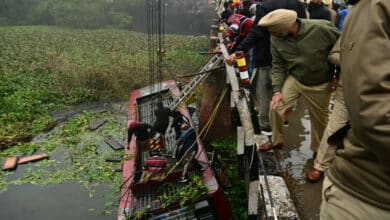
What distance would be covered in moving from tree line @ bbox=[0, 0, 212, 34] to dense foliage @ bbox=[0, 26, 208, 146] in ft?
53.7

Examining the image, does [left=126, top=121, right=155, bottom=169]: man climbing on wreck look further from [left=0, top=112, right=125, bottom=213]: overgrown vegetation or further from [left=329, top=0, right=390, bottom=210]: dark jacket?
[left=329, top=0, right=390, bottom=210]: dark jacket

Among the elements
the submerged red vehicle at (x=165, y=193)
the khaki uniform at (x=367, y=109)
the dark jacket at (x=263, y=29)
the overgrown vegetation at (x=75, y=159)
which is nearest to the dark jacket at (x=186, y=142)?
the submerged red vehicle at (x=165, y=193)

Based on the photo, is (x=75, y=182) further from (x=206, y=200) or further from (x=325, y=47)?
(x=325, y=47)

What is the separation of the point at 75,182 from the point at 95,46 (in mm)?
13963

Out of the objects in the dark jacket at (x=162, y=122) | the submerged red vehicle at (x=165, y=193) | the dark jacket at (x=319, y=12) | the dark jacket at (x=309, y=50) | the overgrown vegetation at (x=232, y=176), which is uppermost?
the dark jacket at (x=319, y=12)

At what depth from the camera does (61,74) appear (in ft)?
54.3

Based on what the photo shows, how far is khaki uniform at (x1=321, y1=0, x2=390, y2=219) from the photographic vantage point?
3.99ft

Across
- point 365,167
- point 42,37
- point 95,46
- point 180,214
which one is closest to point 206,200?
point 180,214

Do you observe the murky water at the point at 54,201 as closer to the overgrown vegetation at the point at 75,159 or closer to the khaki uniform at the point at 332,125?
the overgrown vegetation at the point at 75,159

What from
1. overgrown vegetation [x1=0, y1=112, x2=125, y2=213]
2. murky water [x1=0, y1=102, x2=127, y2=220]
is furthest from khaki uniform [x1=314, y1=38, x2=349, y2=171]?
overgrown vegetation [x1=0, y1=112, x2=125, y2=213]

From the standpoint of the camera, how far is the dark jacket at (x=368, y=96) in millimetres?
1214

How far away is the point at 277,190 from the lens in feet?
9.77

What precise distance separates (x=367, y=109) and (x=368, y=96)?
0.14 ft

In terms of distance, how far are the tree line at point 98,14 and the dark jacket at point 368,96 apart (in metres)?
36.3
